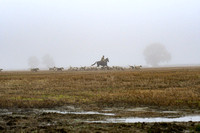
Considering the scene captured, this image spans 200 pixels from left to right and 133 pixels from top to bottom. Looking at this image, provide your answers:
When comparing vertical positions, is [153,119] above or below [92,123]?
below

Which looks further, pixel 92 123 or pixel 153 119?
pixel 153 119

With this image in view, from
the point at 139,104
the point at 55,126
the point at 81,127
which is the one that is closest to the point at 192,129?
the point at 81,127

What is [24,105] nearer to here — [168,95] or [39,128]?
[39,128]

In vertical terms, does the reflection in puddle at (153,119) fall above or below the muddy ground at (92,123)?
below

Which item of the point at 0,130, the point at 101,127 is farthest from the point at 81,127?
the point at 0,130

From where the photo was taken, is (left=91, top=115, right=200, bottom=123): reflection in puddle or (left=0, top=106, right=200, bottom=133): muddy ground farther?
(left=91, top=115, right=200, bottom=123): reflection in puddle

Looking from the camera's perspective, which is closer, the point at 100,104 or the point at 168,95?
the point at 100,104

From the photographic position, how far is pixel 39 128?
11.1 metres

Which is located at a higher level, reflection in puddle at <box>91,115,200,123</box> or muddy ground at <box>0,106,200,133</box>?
muddy ground at <box>0,106,200,133</box>

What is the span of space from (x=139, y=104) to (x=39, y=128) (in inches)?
339

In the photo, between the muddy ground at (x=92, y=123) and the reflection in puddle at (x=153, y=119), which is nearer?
Result: the muddy ground at (x=92, y=123)

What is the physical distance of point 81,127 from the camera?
36.7 feet

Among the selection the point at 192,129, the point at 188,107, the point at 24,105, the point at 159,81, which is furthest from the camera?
the point at 159,81

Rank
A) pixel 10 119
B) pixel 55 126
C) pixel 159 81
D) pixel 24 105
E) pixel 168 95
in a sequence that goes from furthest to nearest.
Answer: pixel 159 81 < pixel 168 95 < pixel 24 105 < pixel 10 119 < pixel 55 126
